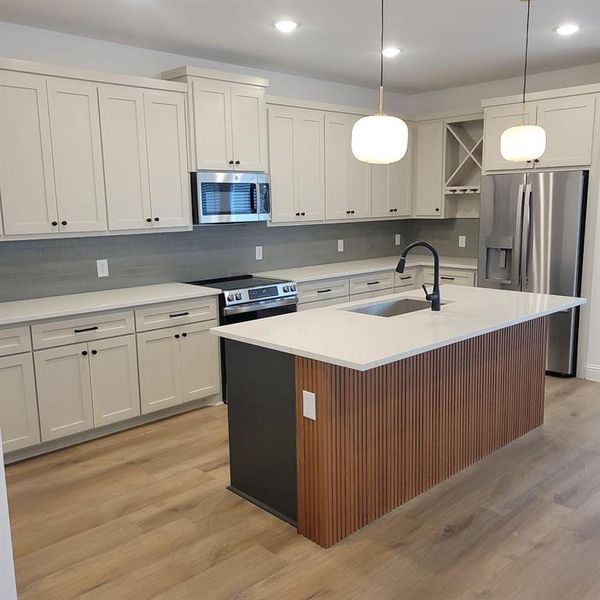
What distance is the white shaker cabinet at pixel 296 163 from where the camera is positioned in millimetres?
4891

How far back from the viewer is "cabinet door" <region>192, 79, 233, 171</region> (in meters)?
4.25

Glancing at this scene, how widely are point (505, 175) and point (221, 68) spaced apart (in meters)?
2.59

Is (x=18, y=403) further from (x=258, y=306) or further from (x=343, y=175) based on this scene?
(x=343, y=175)

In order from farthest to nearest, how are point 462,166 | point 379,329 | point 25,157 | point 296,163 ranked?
1. point 462,166
2. point 296,163
3. point 25,157
4. point 379,329

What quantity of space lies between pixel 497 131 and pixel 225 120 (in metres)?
2.48

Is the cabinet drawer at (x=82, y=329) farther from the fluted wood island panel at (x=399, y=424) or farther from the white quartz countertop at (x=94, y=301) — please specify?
the fluted wood island panel at (x=399, y=424)

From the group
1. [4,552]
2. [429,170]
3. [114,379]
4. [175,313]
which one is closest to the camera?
[4,552]

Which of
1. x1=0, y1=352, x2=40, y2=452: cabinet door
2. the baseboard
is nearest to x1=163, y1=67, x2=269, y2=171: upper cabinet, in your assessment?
x1=0, y1=352, x2=40, y2=452: cabinet door

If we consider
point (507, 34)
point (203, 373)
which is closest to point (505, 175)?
point (507, 34)

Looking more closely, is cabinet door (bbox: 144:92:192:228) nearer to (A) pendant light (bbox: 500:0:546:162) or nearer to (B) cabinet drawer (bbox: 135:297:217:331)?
(B) cabinet drawer (bbox: 135:297:217:331)

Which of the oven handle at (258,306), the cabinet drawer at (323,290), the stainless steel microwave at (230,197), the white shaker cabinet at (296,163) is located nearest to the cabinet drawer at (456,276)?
the cabinet drawer at (323,290)

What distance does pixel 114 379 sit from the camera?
3.79 meters

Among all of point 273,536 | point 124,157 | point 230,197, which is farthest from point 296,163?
point 273,536

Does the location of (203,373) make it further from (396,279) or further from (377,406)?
(396,279)
